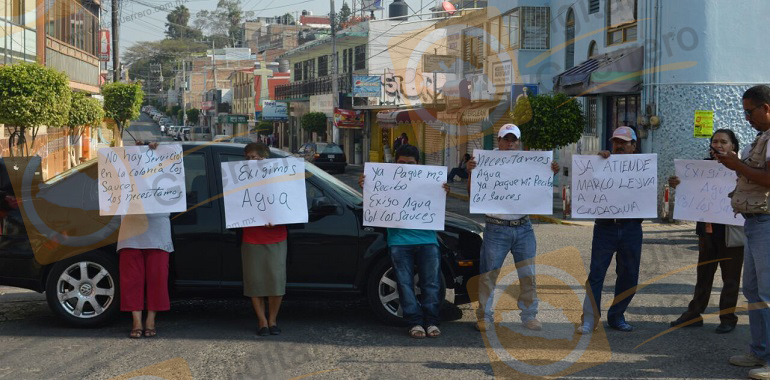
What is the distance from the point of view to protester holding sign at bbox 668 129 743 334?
7391mm

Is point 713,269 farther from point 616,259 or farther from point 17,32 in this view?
point 17,32

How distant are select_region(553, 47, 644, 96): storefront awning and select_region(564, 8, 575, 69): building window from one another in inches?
158

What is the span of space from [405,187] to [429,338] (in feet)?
4.46

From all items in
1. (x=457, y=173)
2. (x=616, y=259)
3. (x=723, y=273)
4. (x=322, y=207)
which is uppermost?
(x=322, y=207)

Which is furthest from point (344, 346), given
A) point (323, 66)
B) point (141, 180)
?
point (323, 66)

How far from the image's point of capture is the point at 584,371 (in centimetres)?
622

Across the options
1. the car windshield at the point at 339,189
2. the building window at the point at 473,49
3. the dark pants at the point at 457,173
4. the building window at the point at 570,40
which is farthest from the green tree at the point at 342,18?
the car windshield at the point at 339,189

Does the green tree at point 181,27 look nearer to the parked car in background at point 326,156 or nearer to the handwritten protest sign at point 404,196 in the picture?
the parked car in background at point 326,156

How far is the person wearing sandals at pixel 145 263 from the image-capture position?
7289 mm

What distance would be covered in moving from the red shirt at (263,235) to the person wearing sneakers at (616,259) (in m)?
2.79

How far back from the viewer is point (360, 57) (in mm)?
51500

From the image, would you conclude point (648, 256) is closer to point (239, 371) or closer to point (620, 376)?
point (620, 376)

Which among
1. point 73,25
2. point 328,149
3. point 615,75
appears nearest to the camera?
point 615,75

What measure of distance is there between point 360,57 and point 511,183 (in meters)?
44.8
